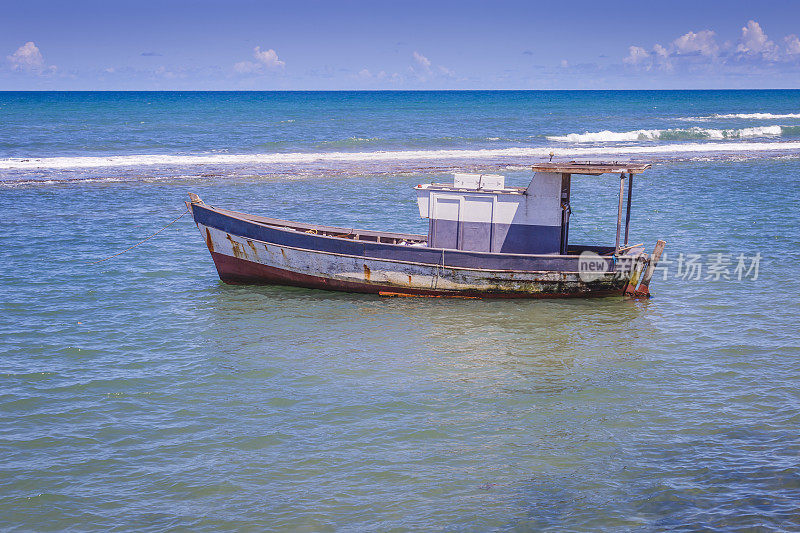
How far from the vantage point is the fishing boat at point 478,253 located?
59.6ft

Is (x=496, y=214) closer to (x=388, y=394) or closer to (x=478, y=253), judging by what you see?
(x=478, y=253)

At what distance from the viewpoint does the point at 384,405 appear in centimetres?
1246

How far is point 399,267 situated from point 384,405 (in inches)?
257

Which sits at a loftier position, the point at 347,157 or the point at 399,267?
the point at 347,157

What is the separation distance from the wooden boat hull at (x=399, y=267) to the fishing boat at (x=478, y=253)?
0.03m

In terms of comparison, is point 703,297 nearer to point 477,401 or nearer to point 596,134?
point 477,401

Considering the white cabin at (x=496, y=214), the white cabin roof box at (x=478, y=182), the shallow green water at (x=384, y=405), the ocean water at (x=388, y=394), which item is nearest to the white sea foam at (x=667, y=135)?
the ocean water at (x=388, y=394)

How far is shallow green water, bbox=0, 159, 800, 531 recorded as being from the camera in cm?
962

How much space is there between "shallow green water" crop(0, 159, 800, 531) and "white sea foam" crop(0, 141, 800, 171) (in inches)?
979

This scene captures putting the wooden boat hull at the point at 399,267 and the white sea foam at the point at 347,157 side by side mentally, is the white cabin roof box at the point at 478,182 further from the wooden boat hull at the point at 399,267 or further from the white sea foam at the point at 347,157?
the white sea foam at the point at 347,157

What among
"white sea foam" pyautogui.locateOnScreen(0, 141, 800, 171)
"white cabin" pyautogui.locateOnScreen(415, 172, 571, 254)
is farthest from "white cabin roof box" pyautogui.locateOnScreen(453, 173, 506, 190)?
"white sea foam" pyautogui.locateOnScreen(0, 141, 800, 171)

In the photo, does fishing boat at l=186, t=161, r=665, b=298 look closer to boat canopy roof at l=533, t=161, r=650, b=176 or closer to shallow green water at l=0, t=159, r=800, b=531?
boat canopy roof at l=533, t=161, r=650, b=176

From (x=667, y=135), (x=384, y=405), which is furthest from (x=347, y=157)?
(x=384, y=405)

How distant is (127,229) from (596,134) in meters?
48.8
